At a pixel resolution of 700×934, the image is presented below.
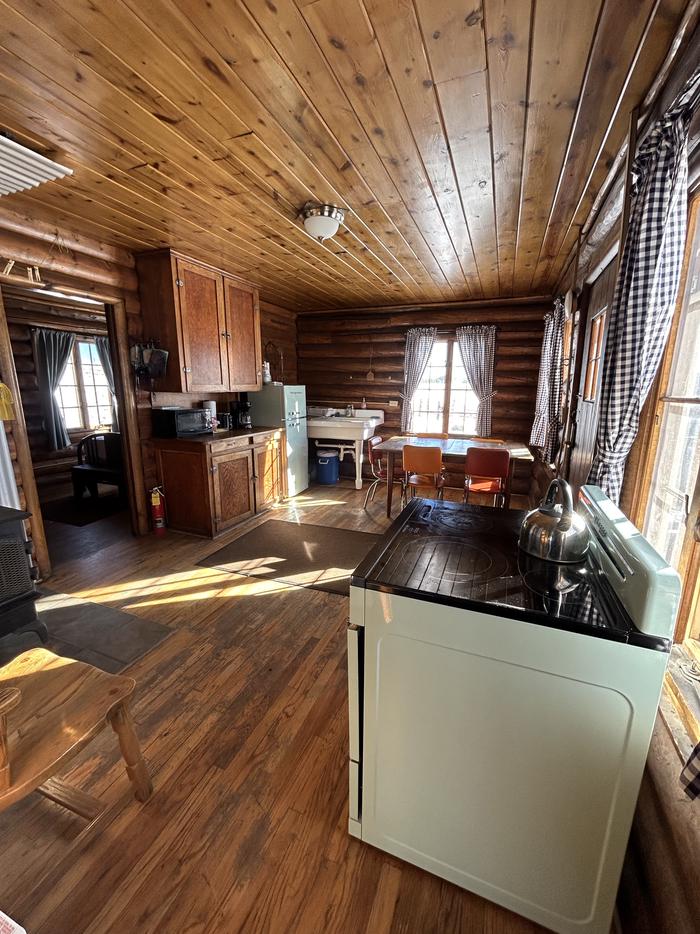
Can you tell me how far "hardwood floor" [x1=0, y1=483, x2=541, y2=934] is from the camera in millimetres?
1145

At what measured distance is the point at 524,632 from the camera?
94 cm

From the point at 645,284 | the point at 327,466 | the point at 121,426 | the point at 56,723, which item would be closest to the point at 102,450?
the point at 121,426

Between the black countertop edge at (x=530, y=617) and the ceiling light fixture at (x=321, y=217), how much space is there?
2323mm

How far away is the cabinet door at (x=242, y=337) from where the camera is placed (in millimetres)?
4132

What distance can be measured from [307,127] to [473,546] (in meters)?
1.88

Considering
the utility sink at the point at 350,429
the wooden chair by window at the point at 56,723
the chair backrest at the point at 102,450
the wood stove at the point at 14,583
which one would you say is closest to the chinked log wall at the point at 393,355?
the utility sink at the point at 350,429

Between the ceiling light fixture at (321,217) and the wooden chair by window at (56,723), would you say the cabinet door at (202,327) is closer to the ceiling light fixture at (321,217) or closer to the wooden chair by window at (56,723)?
the ceiling light fixture at (321,217)

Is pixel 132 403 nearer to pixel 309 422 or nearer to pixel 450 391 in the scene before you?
pixel 309 422

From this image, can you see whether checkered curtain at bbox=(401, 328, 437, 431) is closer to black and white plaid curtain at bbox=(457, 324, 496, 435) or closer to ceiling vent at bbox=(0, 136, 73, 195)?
black and white plaid curtain at bbox=(457, 324, 496, 435)

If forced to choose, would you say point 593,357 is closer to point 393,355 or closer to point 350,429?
point 350,429

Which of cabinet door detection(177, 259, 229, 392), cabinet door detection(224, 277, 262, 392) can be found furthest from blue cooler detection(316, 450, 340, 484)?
cabinet door detection(177, 259, 229, 392)

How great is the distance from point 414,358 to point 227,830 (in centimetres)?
534

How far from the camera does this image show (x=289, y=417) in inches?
193

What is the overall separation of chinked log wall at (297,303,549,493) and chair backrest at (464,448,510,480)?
1930 millimetres
